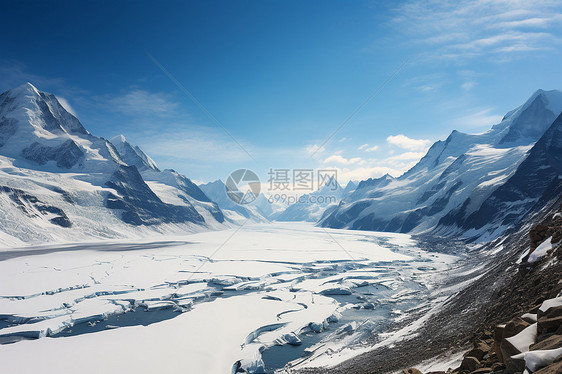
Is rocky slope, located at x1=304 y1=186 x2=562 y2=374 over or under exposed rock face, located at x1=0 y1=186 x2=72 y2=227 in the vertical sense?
under

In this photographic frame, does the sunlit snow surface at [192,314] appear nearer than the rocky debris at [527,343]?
No

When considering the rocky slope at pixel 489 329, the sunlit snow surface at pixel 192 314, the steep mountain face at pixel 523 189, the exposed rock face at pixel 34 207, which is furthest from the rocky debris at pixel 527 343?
the exposed rock face at pixel 34 207

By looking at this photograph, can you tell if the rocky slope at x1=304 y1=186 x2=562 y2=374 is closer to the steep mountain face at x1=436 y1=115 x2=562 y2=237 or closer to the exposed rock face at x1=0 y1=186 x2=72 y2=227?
the steep mountain face at x1=436 y1=115 x2=562 y2=237

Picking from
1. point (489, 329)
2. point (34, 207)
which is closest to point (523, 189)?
point (489, 329)

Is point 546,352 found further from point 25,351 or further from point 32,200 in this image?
point 32,200

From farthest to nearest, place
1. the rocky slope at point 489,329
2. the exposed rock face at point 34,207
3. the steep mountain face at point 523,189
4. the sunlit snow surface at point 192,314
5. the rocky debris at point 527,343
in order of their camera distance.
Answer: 1. the exposed rock face at point 34,207
2. the steep mountain face at point 523,189
3. the sunlit snow surface at point 192,314
4. the rocky slope at point 489,329
5. the rocky debris at point 527,343

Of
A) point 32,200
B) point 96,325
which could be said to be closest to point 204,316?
point 96,325

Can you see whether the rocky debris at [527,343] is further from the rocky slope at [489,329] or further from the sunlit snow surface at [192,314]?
the sunlit snow surface at [192,314]

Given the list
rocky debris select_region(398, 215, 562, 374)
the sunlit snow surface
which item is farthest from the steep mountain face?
rocky debris select_region(398, 215, 562, 374)

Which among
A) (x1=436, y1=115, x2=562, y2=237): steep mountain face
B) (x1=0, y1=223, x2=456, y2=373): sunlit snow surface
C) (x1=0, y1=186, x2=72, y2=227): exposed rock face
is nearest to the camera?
(x1=0, y1=223, x2=456, y2=373): sunlit snow surface
